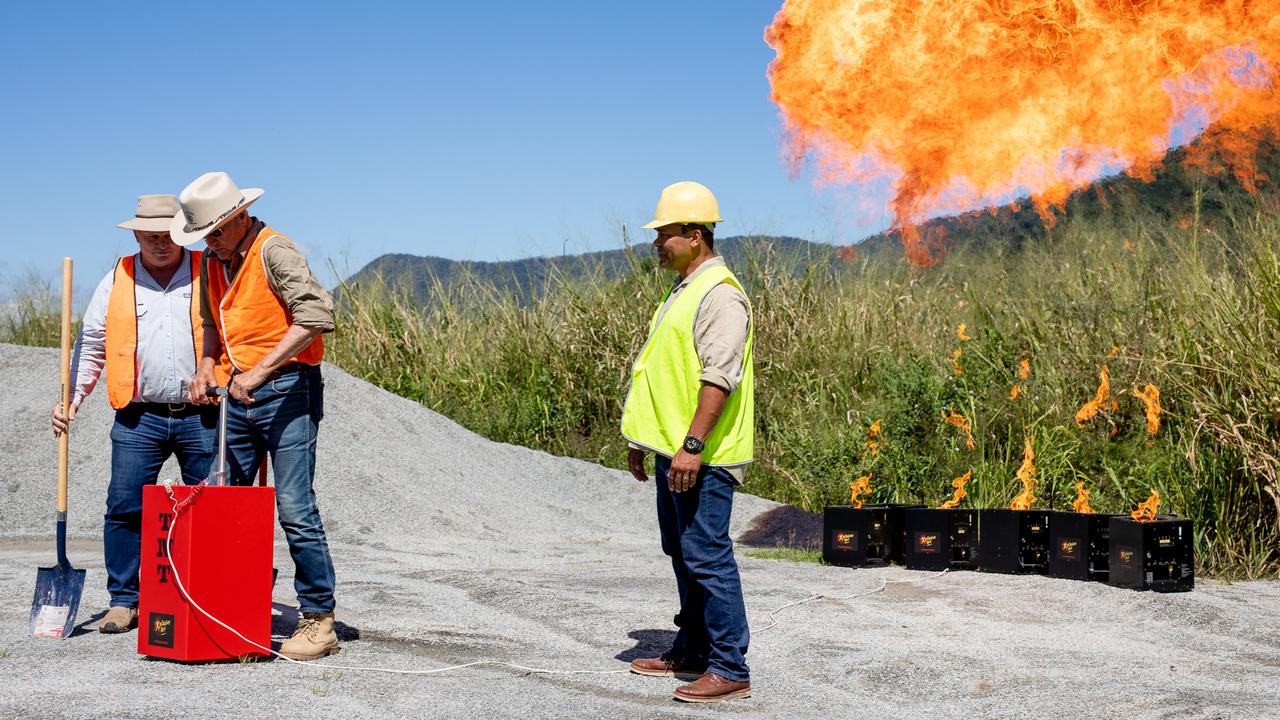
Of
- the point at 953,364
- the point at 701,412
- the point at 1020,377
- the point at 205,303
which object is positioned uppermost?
the point at 953,364

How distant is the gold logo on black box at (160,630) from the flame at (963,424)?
6841mm

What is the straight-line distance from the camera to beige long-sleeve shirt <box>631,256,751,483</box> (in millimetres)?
4699

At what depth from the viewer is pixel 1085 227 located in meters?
14.0

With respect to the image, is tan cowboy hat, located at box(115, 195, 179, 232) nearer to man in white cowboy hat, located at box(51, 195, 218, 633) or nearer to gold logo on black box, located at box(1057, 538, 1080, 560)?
man in white cowboy hat, located at box(51, 195, 218, 633)

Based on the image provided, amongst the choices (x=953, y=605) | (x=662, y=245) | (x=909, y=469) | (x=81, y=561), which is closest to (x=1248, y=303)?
(x=909, y=469)

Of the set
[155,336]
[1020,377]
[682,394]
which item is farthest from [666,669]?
[1020,377]

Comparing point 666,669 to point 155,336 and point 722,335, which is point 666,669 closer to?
point 722,335

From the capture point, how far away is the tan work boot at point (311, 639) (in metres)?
5.41

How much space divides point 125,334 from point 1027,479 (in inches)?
252

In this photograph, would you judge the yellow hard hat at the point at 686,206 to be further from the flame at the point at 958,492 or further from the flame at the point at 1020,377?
the flame at the point at 1020,377

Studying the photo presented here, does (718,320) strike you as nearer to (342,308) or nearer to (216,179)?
(216,179)

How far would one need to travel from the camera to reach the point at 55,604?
589 centimetres

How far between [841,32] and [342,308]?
9.35m

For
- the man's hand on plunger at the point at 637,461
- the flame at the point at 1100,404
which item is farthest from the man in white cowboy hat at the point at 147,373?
the flame at the point at 1100,404
